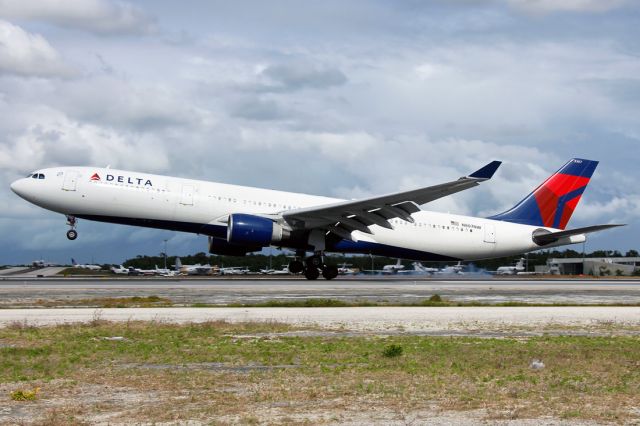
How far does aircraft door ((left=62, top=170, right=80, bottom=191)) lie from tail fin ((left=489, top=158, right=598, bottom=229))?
25.4 meters

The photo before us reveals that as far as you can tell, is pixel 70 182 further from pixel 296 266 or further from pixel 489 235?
pixel 489 235

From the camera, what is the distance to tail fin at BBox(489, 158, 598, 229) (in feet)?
164

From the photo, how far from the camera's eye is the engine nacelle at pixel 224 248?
1657 inches

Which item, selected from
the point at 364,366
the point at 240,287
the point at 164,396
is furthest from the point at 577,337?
the point at 240,287

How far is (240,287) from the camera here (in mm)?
36281

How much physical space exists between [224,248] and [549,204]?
2092 centimetres

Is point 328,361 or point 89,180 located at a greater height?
point 89,180

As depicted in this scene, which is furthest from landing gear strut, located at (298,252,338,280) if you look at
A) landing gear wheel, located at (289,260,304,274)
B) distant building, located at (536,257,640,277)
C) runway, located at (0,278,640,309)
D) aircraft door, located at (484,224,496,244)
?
distant building, located at (536,257,640,277)

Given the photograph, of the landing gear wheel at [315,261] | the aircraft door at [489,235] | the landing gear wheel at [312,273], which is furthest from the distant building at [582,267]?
the landing gear wheel at [315,261]

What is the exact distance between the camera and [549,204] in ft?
164

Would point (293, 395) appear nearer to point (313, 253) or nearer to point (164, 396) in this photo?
point (164, 396)

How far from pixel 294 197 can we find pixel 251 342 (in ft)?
91.8

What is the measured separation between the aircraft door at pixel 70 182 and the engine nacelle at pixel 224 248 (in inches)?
304

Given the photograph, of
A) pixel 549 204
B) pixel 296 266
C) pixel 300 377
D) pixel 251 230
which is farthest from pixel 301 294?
pixel 549 204
